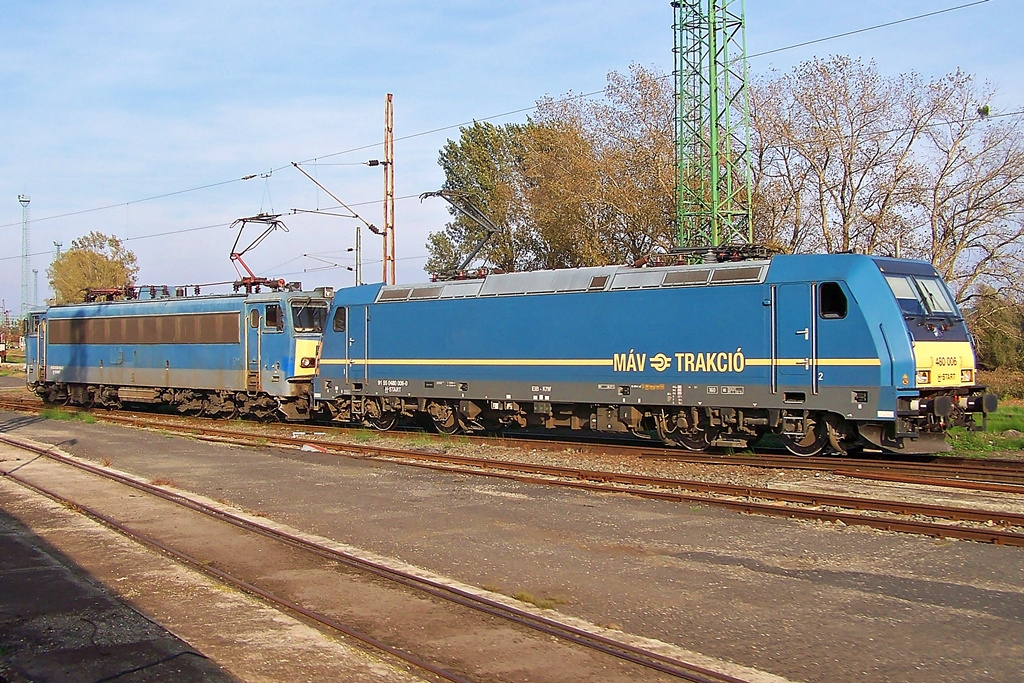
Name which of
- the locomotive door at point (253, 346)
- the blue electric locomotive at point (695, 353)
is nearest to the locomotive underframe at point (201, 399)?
the locomotive door at point (253, 346)

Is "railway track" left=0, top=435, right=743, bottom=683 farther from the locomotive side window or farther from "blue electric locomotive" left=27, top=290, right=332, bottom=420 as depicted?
"blue electric locomotive" left=27, top=290, right=332, bottom=420

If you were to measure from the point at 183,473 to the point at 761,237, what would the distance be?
24.4 m

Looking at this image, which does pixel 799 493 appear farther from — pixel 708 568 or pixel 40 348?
pixel 40 348

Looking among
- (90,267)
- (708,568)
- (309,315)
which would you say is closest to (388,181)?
(309,315)

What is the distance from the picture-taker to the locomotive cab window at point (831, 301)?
48.2 ft

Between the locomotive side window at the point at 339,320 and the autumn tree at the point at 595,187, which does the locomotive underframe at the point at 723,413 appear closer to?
the locomotive side window at the point at 339,320

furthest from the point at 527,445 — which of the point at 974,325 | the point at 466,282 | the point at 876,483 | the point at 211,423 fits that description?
the point at 974,325

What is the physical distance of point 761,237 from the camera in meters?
34.0

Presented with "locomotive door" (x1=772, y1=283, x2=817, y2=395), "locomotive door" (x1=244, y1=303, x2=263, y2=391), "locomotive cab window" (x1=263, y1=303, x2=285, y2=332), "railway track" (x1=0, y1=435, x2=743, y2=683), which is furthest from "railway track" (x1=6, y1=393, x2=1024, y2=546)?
"locomotive door" (x1=244, y1=303, x2=263, y2=391)

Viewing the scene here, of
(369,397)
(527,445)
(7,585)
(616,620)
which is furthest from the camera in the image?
(369,397)

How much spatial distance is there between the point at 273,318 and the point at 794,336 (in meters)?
14.0

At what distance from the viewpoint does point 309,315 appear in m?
24.4

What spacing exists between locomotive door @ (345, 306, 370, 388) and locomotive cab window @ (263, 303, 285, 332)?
2778 mm

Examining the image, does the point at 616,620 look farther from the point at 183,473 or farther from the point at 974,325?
the point at 974,325
